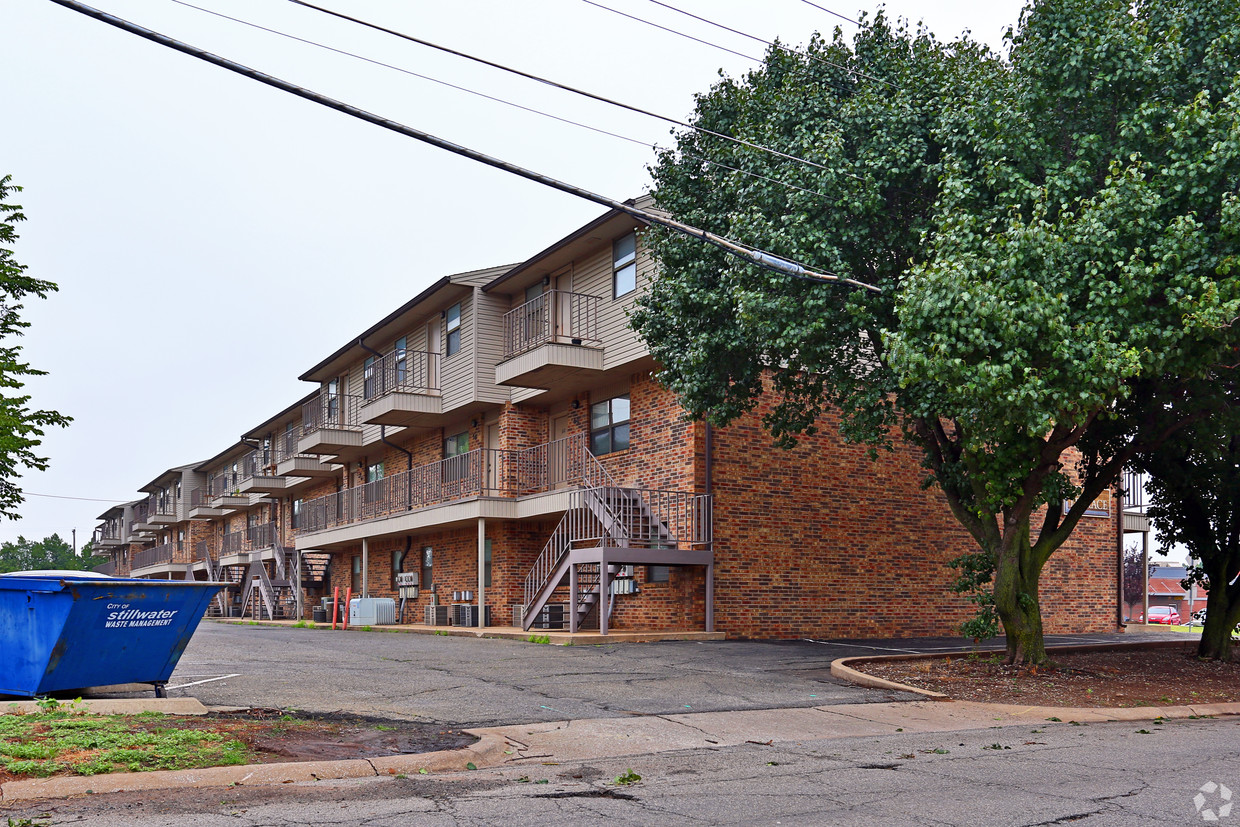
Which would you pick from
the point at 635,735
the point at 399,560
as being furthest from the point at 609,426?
the point at 635,735

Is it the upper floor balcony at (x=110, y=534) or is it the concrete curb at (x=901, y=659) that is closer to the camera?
the concrete curb at (x=901, y=659)

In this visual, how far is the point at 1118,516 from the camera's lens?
91.3 feet

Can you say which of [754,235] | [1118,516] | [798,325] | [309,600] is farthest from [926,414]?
[309,600]

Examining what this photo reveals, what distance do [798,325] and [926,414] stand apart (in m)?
1.98

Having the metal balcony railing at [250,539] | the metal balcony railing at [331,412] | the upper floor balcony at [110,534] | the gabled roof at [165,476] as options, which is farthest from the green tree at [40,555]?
the metal balcony railing at [331,412]

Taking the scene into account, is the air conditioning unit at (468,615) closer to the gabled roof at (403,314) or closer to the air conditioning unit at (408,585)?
the air conditioning unit at (408,585)

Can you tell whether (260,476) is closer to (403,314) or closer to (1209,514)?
(403,314)

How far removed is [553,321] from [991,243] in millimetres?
14044

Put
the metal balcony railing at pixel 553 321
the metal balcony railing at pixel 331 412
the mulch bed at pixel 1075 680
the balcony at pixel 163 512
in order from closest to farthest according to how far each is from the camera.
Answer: the mulch bed at pixel 1075 680 < the metal balcony railing at pixel 553 321 < the metal balcony railing at pixel 331 412 < the balcony at pixel 163 512

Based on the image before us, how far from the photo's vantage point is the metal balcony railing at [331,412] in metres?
34.7

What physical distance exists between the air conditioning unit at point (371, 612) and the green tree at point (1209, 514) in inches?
792

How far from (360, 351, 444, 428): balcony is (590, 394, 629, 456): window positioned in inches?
201

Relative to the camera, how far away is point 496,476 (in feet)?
85.2

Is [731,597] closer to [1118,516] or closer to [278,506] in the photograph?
[1118,516]
